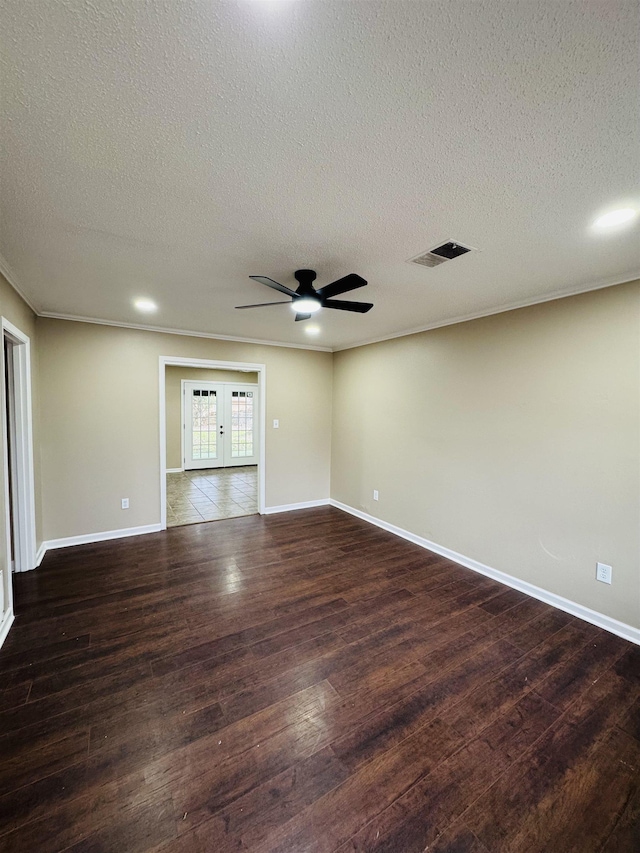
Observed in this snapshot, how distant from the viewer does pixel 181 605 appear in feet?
9.08

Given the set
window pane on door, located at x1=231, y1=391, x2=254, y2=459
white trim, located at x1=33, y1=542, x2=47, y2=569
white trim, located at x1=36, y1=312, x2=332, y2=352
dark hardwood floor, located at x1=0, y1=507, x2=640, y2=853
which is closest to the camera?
dark hardwood floor, located at x1=0, y1=507, x2=640, y2=853

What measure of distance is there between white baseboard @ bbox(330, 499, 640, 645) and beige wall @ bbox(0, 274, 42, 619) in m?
3.79

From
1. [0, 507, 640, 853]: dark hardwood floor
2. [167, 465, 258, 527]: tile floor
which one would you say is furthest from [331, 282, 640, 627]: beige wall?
[167, 465, 258, 527]: tile floor

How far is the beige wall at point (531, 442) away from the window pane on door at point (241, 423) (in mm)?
4944

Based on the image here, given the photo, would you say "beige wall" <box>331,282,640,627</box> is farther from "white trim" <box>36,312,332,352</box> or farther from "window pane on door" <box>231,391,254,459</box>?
"window pane on door" <box>231,391,254,459</box>

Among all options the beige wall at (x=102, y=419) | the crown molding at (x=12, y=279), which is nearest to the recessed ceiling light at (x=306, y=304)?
the crown molding at (x=12, y=279)

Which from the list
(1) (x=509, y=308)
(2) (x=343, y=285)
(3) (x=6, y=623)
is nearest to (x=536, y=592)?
(1) (x=509, y=308)

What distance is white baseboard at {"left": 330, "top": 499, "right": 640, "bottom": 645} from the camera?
2480mm

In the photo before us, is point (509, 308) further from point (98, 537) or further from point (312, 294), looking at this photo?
point (98, 537)

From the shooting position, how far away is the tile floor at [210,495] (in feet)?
16.5

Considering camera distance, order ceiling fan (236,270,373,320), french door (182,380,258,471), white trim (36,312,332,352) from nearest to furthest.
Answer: ceiling fan (236,270,373,320) → white trim (36,312,332,352) → french door (182,380,258,471)

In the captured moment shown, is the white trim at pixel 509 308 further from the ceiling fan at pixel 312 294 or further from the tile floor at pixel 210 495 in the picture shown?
the tile floor at pixel 210 495

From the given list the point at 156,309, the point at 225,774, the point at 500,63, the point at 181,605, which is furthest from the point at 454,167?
the point at 181,605

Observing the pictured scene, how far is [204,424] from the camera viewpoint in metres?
8.19
